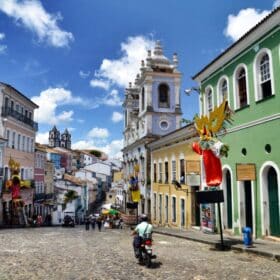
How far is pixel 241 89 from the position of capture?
52.0 feet

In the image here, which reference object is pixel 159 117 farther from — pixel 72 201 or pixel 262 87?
pixel 72 201

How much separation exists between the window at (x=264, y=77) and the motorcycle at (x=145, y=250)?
26.0 feet

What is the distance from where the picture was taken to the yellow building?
21.2 meters

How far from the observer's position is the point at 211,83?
18.6 metres

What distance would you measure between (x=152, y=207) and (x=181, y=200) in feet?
26.3

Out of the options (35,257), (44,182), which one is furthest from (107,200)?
(35,257)

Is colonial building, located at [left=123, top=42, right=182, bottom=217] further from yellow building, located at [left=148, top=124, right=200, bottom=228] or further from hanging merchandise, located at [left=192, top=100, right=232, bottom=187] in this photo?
hanging merchandise, located at [left=192, top=100, right=232, bottom=187]

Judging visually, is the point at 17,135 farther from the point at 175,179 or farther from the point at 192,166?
the point at 192,166

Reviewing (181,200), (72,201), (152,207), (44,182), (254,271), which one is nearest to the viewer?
(254,271)

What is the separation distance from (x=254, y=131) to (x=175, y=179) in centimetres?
1144

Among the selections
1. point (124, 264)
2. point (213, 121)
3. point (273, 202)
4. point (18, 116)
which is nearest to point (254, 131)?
point (213, 121)

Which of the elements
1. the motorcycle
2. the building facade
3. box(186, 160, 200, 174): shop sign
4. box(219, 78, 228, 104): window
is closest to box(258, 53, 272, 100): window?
box(219, 78, 228, 104): window

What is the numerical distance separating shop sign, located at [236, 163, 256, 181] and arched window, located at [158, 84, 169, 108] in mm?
21338

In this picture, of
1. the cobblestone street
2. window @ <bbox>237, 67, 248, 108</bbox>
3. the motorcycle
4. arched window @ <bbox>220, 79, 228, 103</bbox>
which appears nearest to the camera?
the cobblestone street
